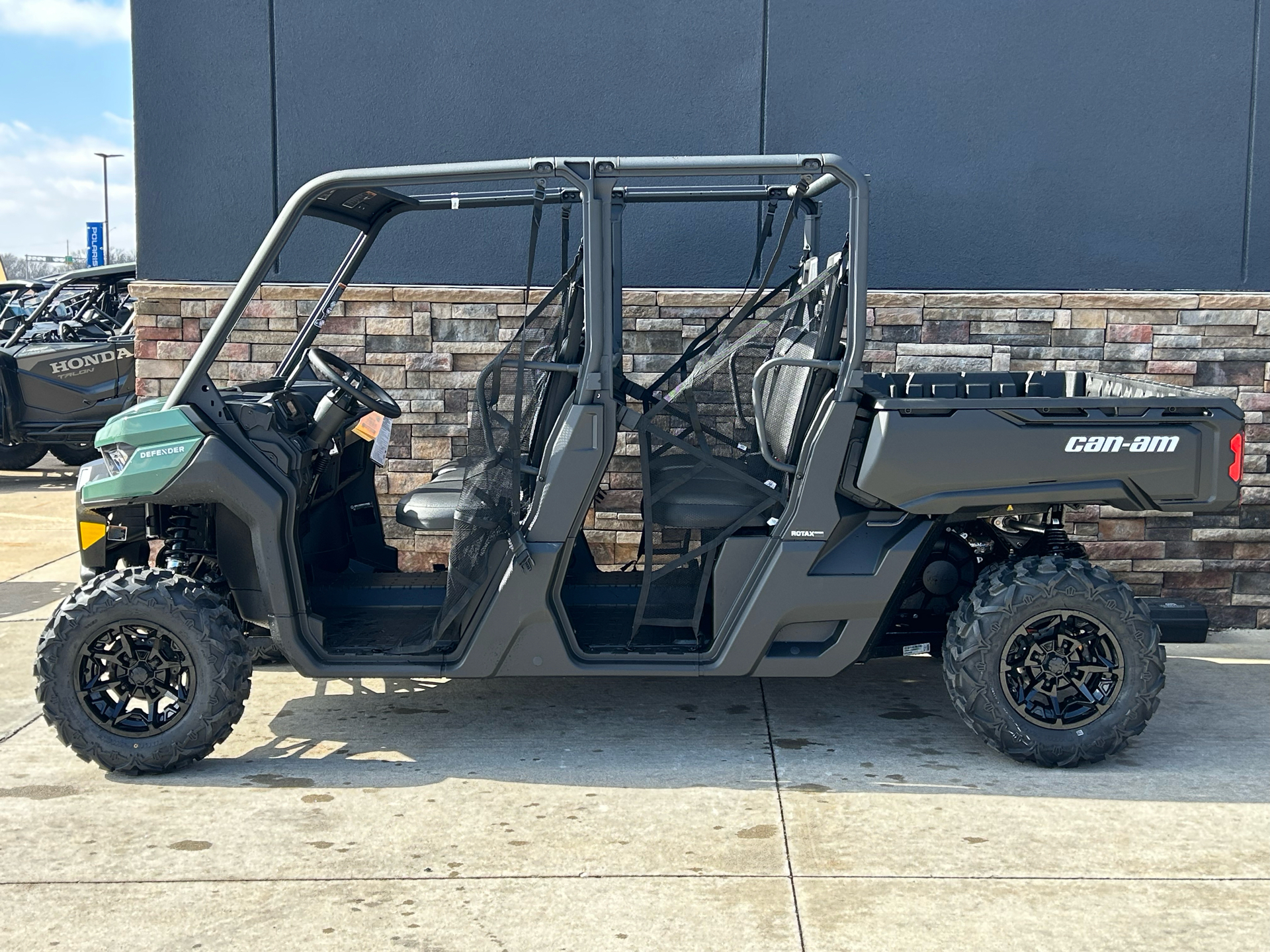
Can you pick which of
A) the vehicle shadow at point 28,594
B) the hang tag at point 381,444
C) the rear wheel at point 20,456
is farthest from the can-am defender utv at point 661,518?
the rear wheel at point 20,456

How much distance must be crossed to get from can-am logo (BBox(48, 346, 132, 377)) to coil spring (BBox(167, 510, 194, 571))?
6.82 meters

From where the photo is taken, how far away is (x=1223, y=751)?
436 centimetres

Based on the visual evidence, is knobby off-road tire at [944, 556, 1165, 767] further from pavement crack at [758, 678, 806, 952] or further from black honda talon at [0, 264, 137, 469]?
black honda talon at [0, 264, 137, 469]

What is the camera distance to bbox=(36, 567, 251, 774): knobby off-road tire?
4055 mm

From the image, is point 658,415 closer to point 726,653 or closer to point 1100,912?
point 726,653

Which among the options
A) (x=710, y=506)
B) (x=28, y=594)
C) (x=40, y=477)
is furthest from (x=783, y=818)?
(x=40, y=477)

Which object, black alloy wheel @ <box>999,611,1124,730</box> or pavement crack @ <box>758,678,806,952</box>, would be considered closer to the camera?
pavement crack @ <box>758,678,806,952</box>

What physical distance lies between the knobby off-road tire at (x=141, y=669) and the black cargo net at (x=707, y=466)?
139cm

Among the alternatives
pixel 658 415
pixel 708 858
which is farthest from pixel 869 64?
pixel 708 858

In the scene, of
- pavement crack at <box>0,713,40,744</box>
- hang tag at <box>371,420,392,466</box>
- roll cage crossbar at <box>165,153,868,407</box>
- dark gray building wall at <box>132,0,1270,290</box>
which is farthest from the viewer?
dark gray building wall at <box>132,0,1270,290</box>

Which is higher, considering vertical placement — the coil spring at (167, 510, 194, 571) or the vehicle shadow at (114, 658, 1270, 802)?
the coil spring at (167, 510, 194, 571)

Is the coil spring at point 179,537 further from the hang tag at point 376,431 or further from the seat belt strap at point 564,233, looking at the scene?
the seat belt strap at point 564,233

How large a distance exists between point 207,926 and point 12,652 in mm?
3090

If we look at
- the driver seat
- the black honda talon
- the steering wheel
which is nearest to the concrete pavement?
the driver seat
